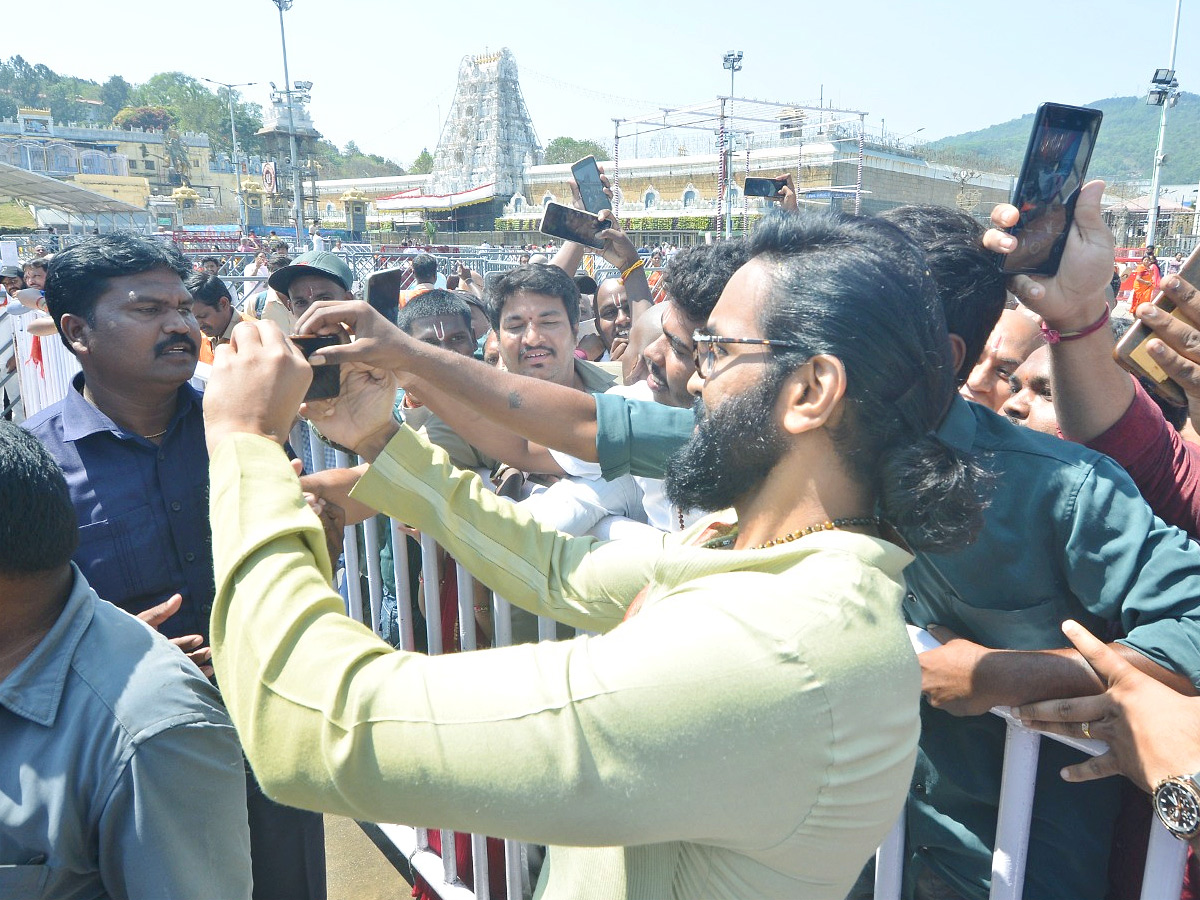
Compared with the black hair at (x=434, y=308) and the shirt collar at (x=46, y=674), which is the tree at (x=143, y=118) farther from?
the shirt collar at (x=46, y=674)

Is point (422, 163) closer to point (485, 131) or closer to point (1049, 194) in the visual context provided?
point (485, 131)

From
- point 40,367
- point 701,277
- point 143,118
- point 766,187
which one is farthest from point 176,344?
point 143,118

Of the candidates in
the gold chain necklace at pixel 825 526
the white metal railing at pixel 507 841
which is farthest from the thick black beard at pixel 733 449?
the white metal railing at pixel 507 841

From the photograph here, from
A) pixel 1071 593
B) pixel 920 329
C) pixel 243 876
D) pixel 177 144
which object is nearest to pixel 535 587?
pixel 243 876

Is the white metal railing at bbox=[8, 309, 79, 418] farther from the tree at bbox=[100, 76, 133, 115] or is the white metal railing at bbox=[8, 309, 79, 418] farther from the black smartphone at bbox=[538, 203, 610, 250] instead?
the tree at bbox=[100, 76, 133, 115]

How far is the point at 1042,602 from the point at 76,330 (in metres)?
2.67

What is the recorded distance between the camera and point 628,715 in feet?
2.94

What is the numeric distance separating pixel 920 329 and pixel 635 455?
36.7 inches

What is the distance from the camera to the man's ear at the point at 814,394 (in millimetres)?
1195

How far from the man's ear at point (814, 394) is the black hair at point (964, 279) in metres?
0.64

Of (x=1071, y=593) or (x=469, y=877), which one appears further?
(x=469, y=877)

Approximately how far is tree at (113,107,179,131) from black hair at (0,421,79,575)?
437 feet

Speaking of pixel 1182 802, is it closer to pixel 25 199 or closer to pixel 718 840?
pixel 718 840

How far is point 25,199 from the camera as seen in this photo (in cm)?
4606
